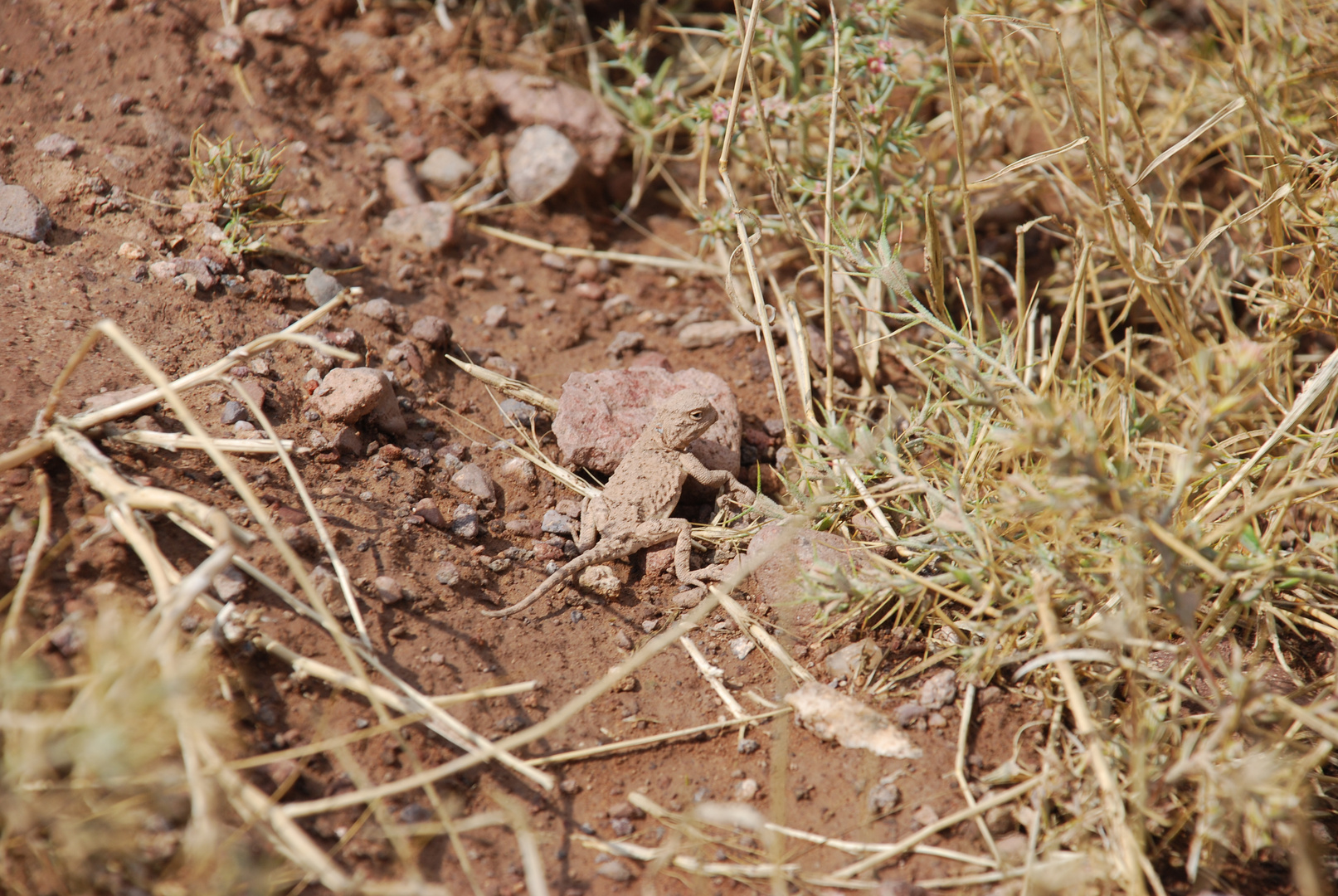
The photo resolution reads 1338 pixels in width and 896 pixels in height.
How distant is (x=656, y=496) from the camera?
151 inches

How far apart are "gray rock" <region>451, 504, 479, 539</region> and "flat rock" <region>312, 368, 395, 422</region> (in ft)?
1.94

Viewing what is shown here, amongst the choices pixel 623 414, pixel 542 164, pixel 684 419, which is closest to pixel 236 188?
pixel 542 164

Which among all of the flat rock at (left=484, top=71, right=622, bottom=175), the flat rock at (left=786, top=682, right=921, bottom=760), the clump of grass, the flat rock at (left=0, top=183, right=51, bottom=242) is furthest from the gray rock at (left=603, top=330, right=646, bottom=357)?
the flat rock at (left=0, top=183, right=51, bottom=242)

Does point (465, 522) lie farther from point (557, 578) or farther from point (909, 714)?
point (909, 714)

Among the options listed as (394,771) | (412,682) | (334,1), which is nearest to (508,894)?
(394,771)

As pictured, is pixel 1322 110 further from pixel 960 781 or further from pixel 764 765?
pixel 764 765

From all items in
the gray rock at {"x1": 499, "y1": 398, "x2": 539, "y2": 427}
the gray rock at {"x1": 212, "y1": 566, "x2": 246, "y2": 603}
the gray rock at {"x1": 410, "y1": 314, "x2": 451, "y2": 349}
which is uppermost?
the gray rock at {"x1": 410, "y1": 314, "x2": 451, "y2": 349}

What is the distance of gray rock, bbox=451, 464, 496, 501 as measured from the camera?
12.5 feet

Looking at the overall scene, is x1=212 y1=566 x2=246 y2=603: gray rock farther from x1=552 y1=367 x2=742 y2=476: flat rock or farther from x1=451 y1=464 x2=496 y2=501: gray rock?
x1=552 y1=367 x2=742 y2=476: flat rock

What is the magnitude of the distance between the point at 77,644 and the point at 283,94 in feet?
11.3

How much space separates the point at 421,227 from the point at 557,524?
78.2 inches

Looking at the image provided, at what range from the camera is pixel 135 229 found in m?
3.90

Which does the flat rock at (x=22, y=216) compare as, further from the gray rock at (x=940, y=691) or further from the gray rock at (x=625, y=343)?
the gray rock at (x=940, y=691)

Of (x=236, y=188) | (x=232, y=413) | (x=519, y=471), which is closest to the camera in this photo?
(x=232, y=413)
